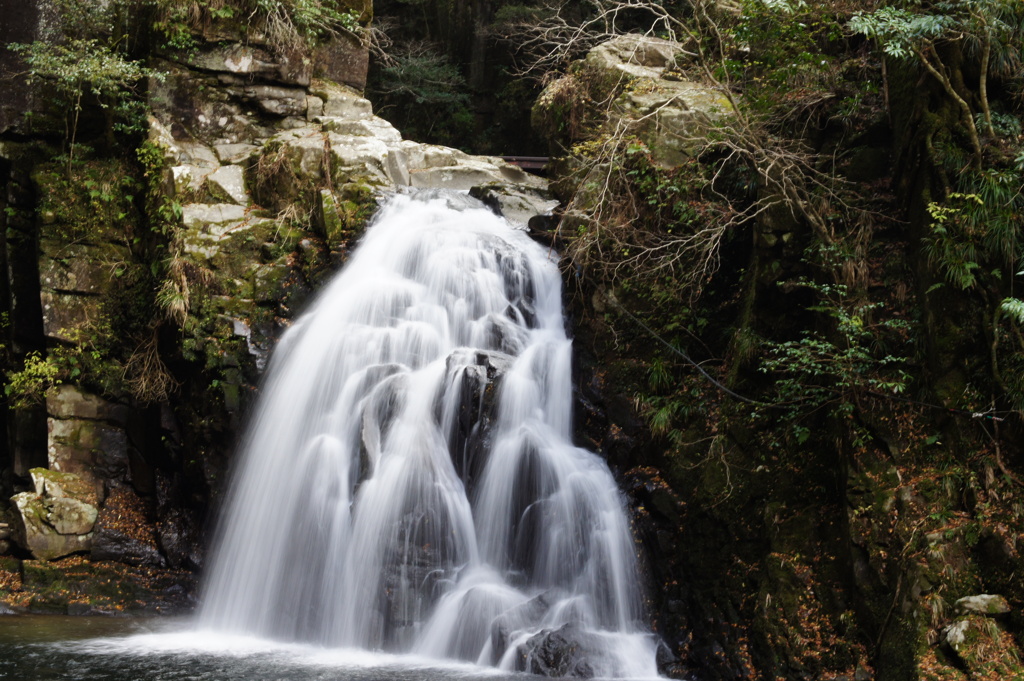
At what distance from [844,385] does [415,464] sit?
4.31m

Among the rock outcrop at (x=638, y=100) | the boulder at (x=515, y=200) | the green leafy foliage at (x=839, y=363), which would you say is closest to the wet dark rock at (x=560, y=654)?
the green leafy foliage at (x=839, y=363)

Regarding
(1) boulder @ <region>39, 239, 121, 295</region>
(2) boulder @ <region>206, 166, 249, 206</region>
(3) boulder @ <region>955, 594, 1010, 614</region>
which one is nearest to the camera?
(3) boulder @ <region>955, 594, 1010, 614</region>

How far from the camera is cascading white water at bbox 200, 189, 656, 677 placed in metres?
7.16

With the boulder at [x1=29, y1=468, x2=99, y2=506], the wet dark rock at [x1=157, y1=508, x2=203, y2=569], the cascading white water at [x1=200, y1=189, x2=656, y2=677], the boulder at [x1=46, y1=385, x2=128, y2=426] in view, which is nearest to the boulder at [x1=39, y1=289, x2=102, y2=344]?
the boulder at [x1=46, y1=385, x2=128, y2=426]

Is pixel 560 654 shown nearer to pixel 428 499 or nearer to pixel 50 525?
pixel 428 499

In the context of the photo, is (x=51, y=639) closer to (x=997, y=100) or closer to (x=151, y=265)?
(x=151, y=265)

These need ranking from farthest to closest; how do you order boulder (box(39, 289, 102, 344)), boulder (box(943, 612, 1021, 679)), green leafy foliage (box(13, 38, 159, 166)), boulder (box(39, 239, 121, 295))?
green leafy foliage (box(13, 38, 159, 166))
boulder (box(39, 239, 121, 295))
boulder (box(39, 289, 102, 344))
boulder (box(943, 612, 1021, 679))

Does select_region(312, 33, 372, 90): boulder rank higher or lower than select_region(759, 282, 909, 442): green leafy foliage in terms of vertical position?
higher

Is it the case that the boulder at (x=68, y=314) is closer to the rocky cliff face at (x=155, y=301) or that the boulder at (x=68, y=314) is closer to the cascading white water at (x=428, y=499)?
the rocky cliff face at (x=155, y=301)

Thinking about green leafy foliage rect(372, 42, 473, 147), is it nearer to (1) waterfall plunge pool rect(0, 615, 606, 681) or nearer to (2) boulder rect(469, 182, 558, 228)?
(2) boulder rect(469, 182, 558, 228)

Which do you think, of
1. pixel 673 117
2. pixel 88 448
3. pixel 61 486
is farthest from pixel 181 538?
pixel 673 117

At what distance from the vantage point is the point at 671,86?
10891mm

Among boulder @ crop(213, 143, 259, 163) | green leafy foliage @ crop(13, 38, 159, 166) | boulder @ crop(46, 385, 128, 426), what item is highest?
green leafy foliage @ crop(13, 38, 159, 166)

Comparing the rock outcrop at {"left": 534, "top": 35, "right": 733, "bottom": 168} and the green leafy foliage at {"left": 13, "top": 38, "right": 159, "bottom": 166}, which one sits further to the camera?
the green leafy foliage at {"left": 13, "top": 38, "right": 159, "bottom": 166}
